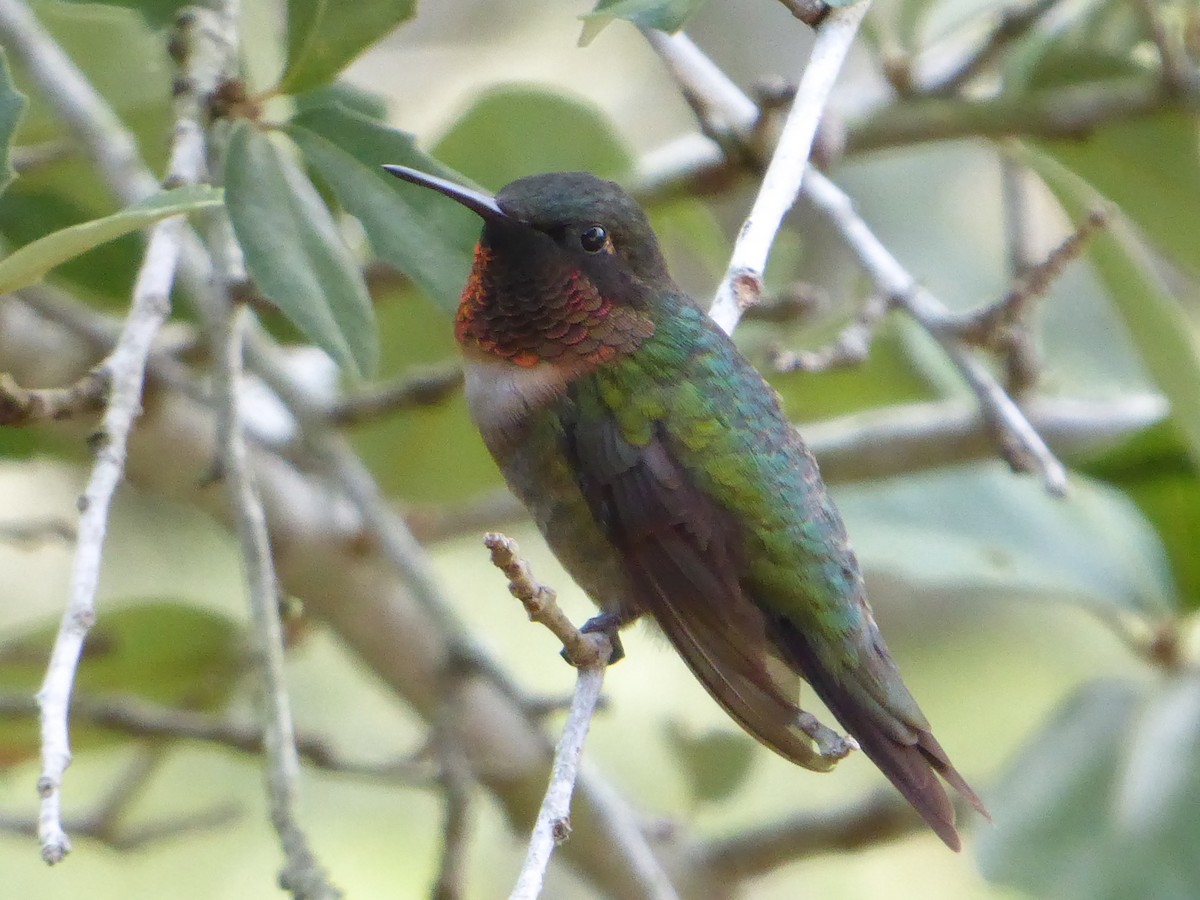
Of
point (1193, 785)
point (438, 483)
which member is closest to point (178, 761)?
point (438, 483)

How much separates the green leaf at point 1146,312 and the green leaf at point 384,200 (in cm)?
A: 95

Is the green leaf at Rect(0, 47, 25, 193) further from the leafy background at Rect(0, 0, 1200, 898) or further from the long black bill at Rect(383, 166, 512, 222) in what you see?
the long black bill at Rect(383, 166, 512, 222)

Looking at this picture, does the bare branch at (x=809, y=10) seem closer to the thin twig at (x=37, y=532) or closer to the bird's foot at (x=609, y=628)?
the bird's foot at (x=609, y=628)

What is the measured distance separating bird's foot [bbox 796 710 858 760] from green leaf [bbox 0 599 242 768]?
1255 mm

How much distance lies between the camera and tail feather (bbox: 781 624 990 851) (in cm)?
179

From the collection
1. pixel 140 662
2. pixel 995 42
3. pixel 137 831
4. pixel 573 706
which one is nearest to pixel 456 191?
pixel 573 706

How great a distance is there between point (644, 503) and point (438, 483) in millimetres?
934

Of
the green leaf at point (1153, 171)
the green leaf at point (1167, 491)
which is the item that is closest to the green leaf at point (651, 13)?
the green leaf at point (1153, 171)

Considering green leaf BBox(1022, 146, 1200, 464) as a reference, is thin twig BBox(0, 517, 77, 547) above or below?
below

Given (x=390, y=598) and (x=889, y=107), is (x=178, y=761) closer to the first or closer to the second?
(x=390, y=598)

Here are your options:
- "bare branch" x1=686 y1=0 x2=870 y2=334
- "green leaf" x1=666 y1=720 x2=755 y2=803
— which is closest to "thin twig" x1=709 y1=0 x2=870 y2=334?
"bare branch" x1=686 y1=0 x2=870 y2=334

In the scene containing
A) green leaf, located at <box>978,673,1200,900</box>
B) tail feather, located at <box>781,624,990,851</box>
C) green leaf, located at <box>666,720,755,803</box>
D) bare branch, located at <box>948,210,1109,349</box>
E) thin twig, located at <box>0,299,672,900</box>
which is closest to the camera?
tail feather, located at <box>781,624,990,851</box>

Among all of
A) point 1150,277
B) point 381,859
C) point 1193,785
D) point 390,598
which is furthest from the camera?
point 381,859

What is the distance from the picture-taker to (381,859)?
3898 mm
